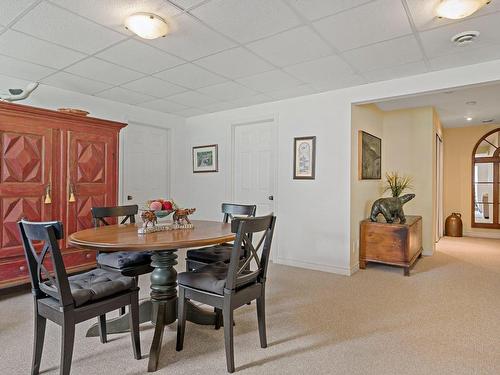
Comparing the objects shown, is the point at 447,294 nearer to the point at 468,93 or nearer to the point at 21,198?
the point at 468,93

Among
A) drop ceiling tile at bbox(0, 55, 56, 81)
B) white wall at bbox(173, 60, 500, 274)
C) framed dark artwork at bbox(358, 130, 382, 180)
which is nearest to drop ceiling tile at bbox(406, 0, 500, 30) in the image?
white wall at bbox(173, 60, 500, 274)

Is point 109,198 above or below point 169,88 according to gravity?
below

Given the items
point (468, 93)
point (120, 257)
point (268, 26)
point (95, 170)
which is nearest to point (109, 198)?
point (95, 170)

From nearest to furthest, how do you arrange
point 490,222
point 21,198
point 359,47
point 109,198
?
point 359,47
point 21,198
point 109,198
point 490,222

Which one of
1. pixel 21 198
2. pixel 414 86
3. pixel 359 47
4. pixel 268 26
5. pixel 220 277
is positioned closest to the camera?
pixel 220 277

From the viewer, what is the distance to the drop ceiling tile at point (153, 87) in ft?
12.1

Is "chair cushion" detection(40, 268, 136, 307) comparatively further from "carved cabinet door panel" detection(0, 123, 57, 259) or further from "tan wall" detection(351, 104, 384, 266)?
"tan wall" detection(351, 104, 384, 266)

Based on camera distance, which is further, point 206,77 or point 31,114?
point 206,77

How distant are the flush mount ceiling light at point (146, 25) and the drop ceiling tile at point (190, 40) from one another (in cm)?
9

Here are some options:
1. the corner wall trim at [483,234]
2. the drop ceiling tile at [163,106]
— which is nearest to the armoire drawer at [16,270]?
the drop ceiling tile at [163,106]

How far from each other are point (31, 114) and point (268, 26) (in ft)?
7.97

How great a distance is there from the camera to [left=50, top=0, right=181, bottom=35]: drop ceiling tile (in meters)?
2.11

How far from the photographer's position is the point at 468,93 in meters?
4.42

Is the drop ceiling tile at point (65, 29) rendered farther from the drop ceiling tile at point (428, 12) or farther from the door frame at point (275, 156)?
the door frame at point (275, 156)
